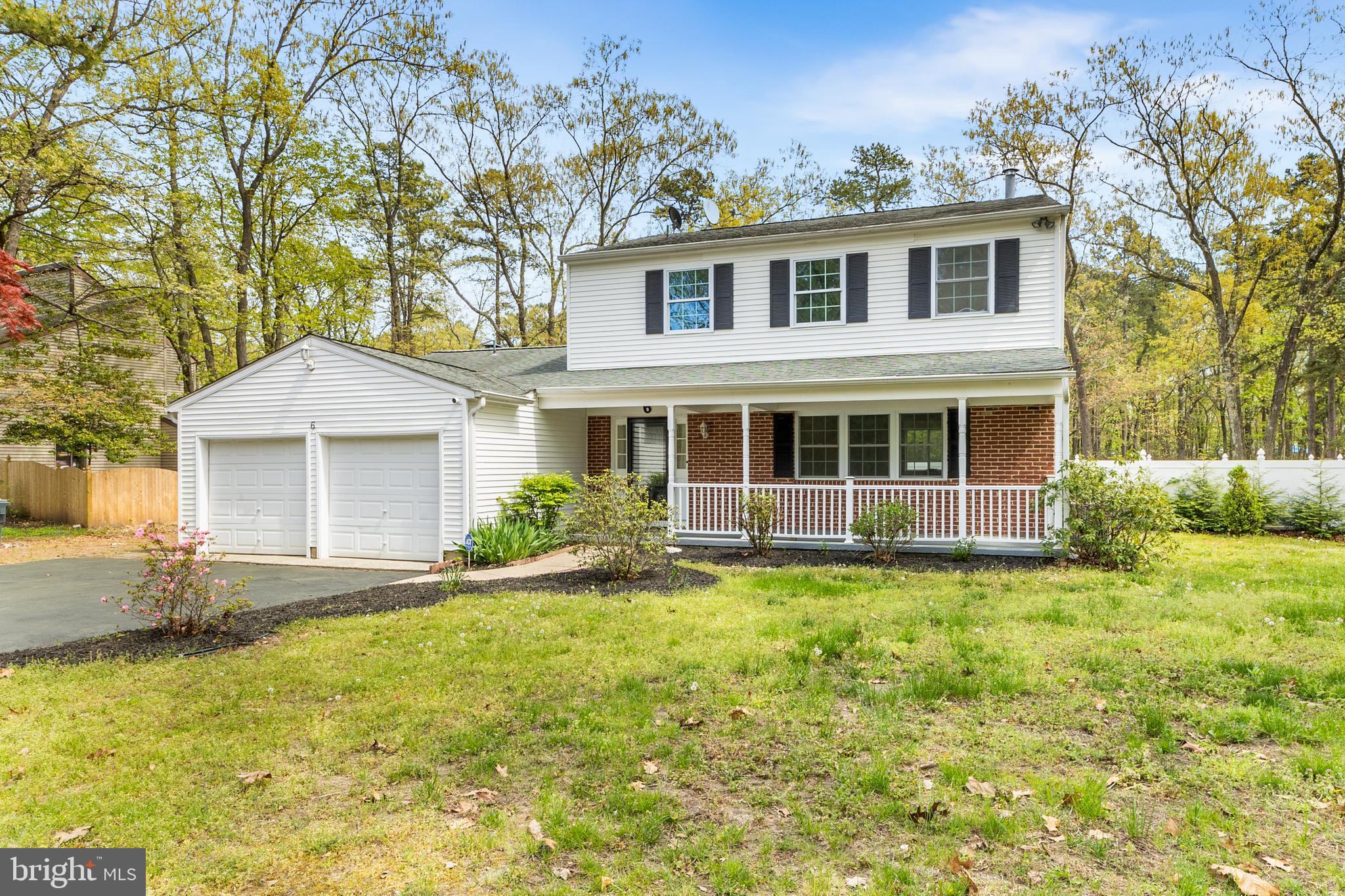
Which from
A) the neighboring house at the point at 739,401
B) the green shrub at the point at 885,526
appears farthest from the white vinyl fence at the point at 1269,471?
the green shrub at the point at 885,526

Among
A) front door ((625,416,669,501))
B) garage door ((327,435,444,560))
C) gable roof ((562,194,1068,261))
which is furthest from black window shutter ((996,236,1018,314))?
garage door ((327,435,444,560))

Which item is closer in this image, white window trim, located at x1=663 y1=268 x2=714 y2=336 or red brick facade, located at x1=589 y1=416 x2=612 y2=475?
white window trim, located at x1=663 y1=268 x2=714 y2=336

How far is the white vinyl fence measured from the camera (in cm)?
1425

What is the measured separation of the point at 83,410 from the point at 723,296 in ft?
55.3

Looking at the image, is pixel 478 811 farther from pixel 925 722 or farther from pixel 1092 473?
pixel 1092 473

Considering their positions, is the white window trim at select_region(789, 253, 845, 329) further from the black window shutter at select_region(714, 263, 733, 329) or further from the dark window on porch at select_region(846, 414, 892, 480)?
the dark window on porch at select_region(846, 414, 892, 480)

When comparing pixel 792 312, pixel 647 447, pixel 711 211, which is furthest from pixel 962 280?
pixel 647 447

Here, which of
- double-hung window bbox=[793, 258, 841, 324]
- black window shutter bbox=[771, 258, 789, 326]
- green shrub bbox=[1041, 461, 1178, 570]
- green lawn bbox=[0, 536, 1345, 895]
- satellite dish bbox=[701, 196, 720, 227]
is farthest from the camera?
satellite dish bbox=[701, 196, 720, 227]

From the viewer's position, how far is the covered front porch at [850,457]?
11734mm

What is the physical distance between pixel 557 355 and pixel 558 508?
16.2ft

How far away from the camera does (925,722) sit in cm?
450

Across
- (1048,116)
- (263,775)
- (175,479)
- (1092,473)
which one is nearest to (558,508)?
(1092,473)

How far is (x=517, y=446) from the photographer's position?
13.5 meters

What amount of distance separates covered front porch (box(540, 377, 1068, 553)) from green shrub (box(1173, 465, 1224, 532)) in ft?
15.3
